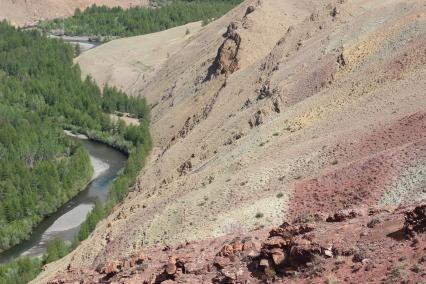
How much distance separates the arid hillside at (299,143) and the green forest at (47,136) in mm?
6692

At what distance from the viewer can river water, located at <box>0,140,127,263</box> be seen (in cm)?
6994

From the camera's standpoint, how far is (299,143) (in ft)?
153

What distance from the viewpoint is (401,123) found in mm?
40094

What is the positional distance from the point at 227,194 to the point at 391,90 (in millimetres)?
16820

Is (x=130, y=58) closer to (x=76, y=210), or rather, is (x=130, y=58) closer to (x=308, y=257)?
(x=76, y=210)

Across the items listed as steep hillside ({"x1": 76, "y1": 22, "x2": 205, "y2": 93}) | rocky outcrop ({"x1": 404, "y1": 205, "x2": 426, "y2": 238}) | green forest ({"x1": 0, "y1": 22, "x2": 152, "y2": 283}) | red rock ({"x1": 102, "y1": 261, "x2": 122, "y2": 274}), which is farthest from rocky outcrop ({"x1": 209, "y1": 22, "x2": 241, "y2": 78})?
rocky outcrop ({"x1": 404, "y1": 205, "x2": 426, "y2": 238})

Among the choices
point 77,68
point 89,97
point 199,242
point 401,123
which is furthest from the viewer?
point 77,68

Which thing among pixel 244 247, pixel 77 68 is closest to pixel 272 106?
pixel 244 247

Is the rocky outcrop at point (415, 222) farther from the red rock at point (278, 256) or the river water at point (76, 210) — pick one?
the river water at point (76, 210)

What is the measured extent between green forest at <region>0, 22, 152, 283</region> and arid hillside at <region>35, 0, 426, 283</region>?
6692 mm

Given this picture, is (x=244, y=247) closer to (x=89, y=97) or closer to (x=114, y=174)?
(x=114, y=174)

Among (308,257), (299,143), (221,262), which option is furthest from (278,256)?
(299,143)

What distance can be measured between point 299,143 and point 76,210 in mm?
41853

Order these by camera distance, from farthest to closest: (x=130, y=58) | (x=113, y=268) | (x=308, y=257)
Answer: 1. (x=130, y=58)
2. (x=113, y=268)
3. (x=308, y=257)
